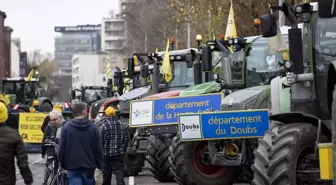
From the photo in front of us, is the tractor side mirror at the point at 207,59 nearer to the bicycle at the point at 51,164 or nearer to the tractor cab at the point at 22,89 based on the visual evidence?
the bicycle at the point at 51,164

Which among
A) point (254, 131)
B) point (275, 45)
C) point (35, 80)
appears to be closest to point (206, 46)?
point (254, 131)

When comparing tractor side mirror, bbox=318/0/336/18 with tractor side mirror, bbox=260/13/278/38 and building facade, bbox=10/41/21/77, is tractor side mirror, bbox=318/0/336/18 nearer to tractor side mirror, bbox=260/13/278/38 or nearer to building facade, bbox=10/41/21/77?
tractor side mirror, bbox=260/13/278/38

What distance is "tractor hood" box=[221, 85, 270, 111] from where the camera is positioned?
53.6 ft

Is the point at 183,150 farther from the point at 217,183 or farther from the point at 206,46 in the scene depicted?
the point at 206,46

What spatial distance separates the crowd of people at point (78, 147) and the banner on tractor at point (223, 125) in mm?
1543

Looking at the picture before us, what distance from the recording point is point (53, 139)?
18.6 m

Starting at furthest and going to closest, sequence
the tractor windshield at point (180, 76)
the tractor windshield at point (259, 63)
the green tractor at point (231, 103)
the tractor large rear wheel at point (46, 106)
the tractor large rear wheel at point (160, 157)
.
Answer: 1. the tractor large rear wheel at point (46, 106)
2. the tractor windshield at point (180, 76)
3. the tractor large rear wheel at point (160, 157)
4. the tractor windshield at point (259, 63)
5. the green tractor at point (231, 103)

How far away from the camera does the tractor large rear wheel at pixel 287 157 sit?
11922mm

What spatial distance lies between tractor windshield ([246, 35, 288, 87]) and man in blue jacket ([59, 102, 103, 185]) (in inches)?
195

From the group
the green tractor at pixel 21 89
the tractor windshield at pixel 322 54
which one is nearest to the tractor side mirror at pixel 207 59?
the tractor windshield at pixel 322 54

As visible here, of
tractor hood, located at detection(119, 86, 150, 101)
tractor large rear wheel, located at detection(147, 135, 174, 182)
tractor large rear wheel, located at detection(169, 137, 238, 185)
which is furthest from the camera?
tractor hood, located at detection(119, 86, 150, 101)

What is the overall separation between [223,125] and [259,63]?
2534mm

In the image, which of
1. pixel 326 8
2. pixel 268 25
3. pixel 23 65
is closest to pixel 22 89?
pixel 268 25

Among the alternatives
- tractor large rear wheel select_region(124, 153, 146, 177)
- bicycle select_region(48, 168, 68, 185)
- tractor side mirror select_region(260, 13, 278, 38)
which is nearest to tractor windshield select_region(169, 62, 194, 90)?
tractor large rear wheel select_region(124, 153, 146, 177)
